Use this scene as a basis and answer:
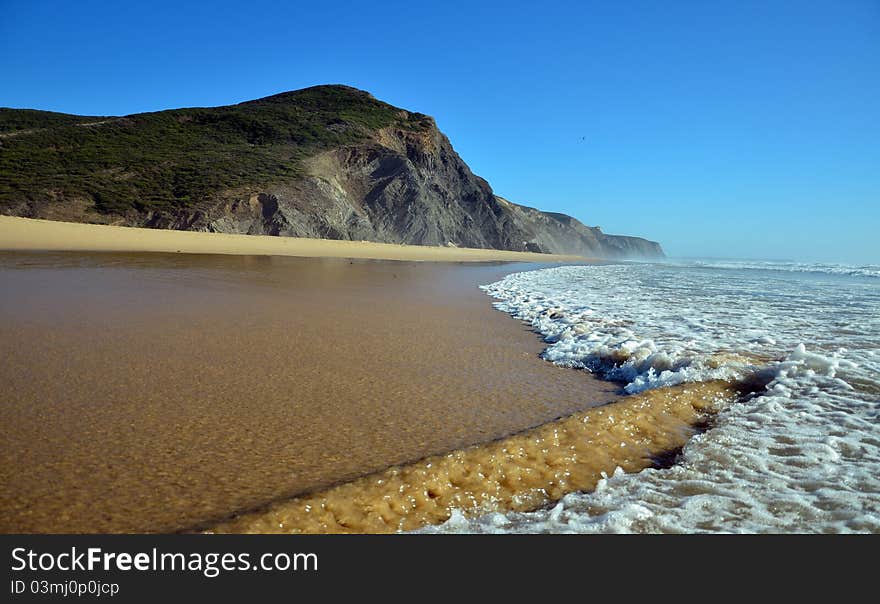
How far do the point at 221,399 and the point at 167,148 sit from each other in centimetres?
4062

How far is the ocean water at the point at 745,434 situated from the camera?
5.85 feet

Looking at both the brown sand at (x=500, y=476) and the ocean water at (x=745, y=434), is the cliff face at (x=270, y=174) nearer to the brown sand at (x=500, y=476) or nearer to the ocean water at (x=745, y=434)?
the ocean water at (x=745, y=434)

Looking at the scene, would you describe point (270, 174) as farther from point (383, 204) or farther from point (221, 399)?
point (221, 399)

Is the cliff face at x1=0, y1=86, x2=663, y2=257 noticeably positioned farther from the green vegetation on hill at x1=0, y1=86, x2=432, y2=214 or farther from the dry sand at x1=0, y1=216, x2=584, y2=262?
the dry sand at x1=0, y1=216, x2=584, y2=262

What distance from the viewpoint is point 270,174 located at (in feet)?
112

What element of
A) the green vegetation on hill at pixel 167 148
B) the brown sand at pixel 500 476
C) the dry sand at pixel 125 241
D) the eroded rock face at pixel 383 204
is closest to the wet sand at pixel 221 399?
A: the brown sand at pixel 500 476

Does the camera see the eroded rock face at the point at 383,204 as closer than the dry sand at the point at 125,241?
No

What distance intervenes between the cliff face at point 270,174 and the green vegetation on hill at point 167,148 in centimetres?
12

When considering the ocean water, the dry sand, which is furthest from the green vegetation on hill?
the ocean water

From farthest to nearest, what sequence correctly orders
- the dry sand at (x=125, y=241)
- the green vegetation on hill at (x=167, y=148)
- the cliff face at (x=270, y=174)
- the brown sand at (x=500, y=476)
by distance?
the green vegetation on hill at (x=167, y=148)
the cliff face at (x=270, y=174)
the dry sand at (x=125, y=241)
the brown sand at (x=500, y=476)

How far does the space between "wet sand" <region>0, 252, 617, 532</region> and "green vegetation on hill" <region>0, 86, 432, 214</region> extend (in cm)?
2849

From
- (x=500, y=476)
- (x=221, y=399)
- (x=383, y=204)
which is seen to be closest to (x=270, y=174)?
(x=383, y=204)

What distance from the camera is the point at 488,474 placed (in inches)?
82.0
